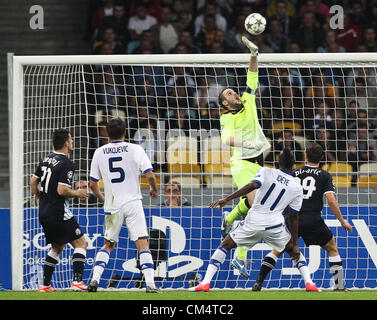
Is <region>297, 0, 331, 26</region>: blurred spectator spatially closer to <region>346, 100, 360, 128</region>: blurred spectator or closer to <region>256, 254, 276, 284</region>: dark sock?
<region>346, 100, 360, 128</region>: blurred spectator

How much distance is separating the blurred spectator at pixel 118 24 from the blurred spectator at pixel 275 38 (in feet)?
8.41

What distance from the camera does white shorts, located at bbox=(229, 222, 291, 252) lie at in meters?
9.30

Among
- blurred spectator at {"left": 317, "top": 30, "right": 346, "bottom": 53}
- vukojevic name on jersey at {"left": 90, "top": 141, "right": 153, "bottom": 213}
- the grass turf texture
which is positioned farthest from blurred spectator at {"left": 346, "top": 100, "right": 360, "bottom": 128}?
vukojevic name on jersey at {"left": 90, "top": 141, "right": 153, "bottom": 213}

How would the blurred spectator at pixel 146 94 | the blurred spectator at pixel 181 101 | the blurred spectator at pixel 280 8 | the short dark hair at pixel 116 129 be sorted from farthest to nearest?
the blurred spectator at pixel 280 8, the blurred spectator at pixel 146 94, the blurred spectator at pixel 181 101, the short dark hair at pixel 116 129

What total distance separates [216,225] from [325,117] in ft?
8.07

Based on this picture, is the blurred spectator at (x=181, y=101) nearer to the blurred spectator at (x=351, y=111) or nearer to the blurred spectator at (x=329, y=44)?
the blurred spectator at (x=351, y=111)

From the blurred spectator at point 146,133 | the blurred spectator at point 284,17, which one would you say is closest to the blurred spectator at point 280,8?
the blurred spectator at point 284,17

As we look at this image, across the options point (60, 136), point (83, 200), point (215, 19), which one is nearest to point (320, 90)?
point (215, 19)

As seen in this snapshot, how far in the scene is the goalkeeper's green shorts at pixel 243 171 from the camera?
9.97m

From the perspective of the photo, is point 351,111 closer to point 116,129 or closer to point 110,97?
point 110,97

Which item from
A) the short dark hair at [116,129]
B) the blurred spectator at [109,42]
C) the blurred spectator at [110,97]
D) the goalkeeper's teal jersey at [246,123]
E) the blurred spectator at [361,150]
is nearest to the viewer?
the short dark hair at [116,129]

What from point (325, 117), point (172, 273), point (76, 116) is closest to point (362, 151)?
point (325, 117)

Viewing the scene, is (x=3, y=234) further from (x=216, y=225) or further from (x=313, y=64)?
(x=313, y=64)

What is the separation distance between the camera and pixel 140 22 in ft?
52.8
